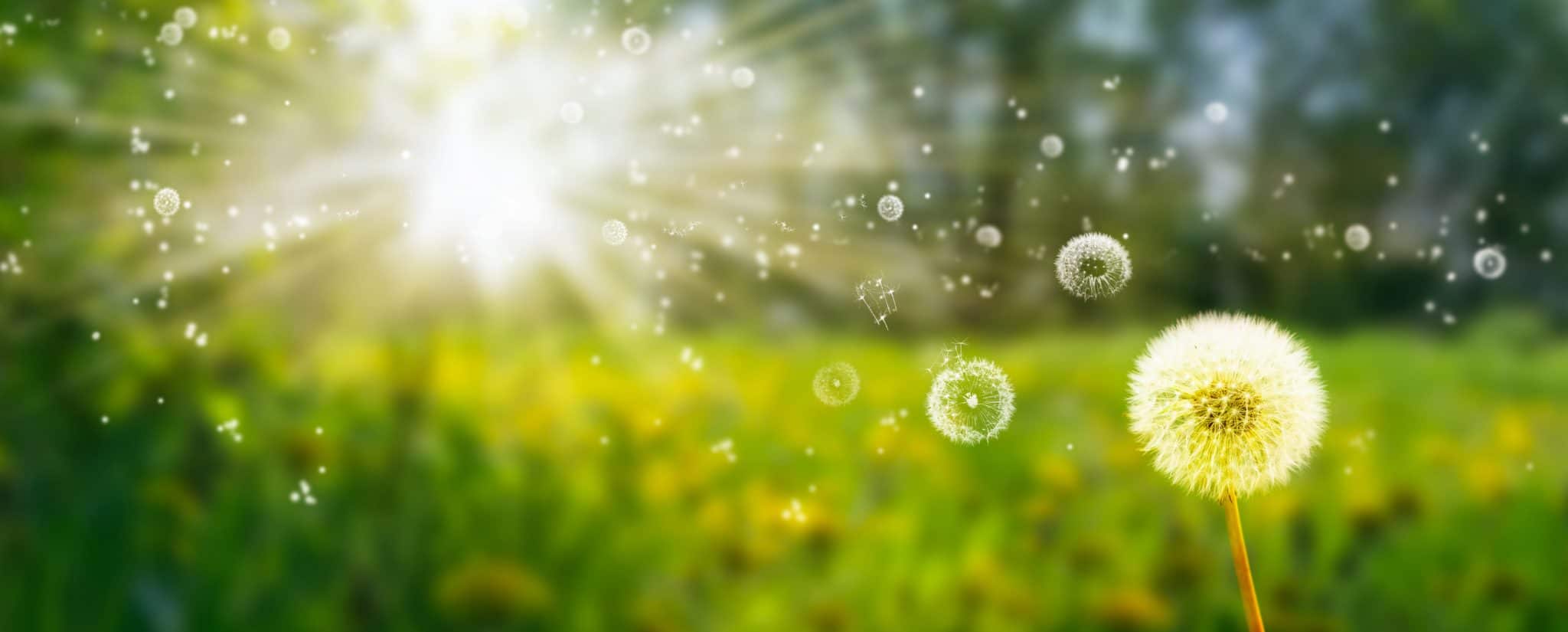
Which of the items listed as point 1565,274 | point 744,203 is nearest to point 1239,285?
point 1565,274

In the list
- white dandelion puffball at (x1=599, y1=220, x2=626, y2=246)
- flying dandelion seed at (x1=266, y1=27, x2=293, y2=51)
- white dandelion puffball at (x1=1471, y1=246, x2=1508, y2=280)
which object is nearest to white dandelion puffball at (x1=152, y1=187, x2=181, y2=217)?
flying dandelion seed at (x1=266, y1=27, x2=293, y2=51)

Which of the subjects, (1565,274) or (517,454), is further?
(1565,274)

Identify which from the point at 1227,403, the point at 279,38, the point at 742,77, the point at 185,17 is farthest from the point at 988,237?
the point at 1227,403

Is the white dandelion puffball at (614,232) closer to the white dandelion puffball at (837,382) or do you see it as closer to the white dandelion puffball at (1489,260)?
the white dandelion puffball at (837,382)

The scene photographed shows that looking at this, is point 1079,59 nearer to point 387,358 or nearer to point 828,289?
point 828,289

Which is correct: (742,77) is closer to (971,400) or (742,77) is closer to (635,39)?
(635,39)
